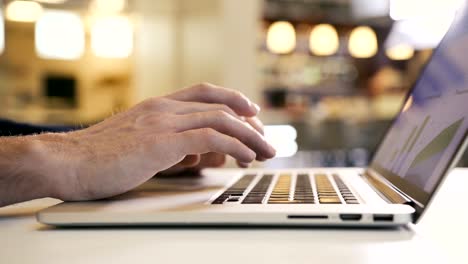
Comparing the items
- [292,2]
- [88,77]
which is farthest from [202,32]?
[88,77]

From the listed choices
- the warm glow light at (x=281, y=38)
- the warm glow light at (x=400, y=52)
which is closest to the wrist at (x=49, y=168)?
the warm glow light at (x=281, y=38)

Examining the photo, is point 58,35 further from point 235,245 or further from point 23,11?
point 235,245

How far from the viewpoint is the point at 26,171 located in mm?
538

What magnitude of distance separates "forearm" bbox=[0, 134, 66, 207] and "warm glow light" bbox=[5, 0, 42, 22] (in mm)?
5635

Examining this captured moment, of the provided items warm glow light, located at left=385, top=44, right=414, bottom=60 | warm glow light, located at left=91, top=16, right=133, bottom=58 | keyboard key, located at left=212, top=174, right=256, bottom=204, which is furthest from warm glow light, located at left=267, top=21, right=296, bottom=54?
keyboard key, located at left=212, top=174, right=256, bottom=204

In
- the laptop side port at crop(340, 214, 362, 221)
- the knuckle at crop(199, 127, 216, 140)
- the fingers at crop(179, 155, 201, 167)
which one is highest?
the knuckle at crop(199, 127, 216, 140)

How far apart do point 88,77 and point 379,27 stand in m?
3.63

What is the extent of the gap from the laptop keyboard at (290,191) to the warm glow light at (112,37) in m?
5.57

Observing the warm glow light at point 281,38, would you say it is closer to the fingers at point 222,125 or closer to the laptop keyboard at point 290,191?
the laptop keyboard at point 290,191

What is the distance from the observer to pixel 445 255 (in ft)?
1.23

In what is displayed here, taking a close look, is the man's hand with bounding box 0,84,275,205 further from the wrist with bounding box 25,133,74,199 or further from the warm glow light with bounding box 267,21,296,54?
the warm glow light with bounding box 267,21,296,54

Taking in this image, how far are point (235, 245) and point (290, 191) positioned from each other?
201 millimetres

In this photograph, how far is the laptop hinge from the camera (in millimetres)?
502

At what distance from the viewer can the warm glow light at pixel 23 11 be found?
581cm
